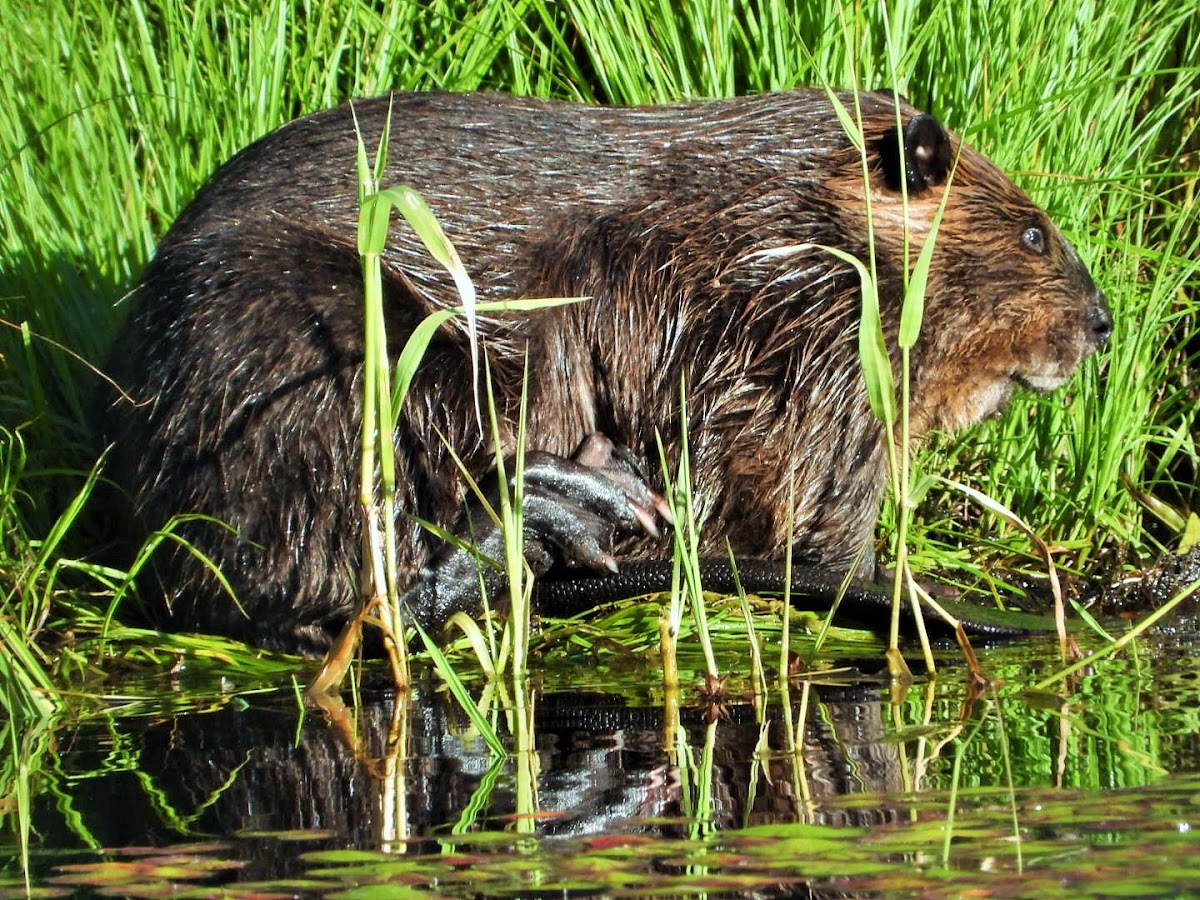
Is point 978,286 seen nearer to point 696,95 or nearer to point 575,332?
point 575,332

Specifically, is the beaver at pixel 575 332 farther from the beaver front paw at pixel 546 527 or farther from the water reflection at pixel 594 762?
the water reflection at pixel 594 762

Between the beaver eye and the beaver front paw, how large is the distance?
100cm

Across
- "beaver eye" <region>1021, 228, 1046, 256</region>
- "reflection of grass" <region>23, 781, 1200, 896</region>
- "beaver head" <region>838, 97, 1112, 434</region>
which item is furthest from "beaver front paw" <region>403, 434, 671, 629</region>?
"reflection of grass" <region>23, 781, 1200, 896</region>

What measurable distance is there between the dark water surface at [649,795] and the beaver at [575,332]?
2.02 ft

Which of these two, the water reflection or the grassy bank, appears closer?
the water reflection

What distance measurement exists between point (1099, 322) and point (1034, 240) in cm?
23

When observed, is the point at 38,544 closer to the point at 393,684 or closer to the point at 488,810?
the point at 393,684

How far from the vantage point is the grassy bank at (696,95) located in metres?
4.12

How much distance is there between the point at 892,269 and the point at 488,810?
205 cm

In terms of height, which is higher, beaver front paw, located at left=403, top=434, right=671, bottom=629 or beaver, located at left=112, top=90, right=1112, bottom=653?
beaver, located at left=112, top=90, right=1112, bottom=653

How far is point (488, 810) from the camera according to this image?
1905 mm

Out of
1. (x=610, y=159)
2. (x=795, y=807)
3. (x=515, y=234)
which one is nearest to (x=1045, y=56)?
(x=610, y=159)

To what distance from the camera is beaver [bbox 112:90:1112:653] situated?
329cm

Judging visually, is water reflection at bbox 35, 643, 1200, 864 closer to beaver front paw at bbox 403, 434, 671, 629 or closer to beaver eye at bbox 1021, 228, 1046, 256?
beaver front paw at bbox 403, 434, 671, 629
